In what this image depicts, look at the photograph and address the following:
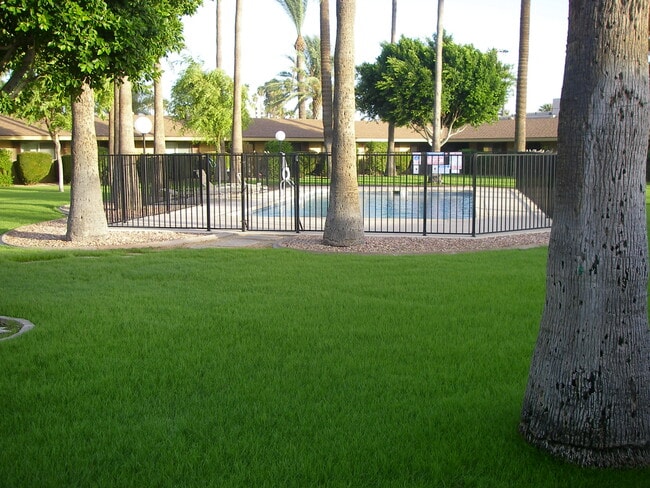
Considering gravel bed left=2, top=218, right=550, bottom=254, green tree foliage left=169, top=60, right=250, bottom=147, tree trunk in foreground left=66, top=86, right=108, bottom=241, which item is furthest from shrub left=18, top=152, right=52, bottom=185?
tree trunk in foreground left=66, top=86, right=108, bottom=241

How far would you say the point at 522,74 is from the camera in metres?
28.1

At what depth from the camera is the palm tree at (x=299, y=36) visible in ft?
188

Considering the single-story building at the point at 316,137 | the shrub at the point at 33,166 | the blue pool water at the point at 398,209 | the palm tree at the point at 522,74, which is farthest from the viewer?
the single-story building at the point at 316,137

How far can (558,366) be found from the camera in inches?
165

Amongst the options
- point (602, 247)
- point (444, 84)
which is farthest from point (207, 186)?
point (444, 84)

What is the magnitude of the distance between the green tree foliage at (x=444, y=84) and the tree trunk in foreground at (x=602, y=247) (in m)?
39.1

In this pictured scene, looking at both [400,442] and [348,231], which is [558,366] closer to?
[400,442]

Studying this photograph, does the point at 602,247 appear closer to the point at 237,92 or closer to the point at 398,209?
the point at 398,209

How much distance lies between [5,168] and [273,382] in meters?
36.0

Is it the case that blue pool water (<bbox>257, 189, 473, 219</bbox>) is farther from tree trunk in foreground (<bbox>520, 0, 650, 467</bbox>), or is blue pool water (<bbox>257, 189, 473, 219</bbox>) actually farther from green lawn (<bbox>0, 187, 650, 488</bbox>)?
tree trunk in foreground (<bbox>520, 0, 650, 467</bbox>)

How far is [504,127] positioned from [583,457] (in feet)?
163

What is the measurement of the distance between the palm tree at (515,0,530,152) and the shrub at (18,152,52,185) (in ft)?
81.0

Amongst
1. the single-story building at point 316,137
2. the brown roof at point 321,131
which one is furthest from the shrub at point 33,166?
the single-story building at point 316,137

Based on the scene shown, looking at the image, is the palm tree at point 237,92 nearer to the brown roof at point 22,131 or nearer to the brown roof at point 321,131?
the brown roof at point 321,131
